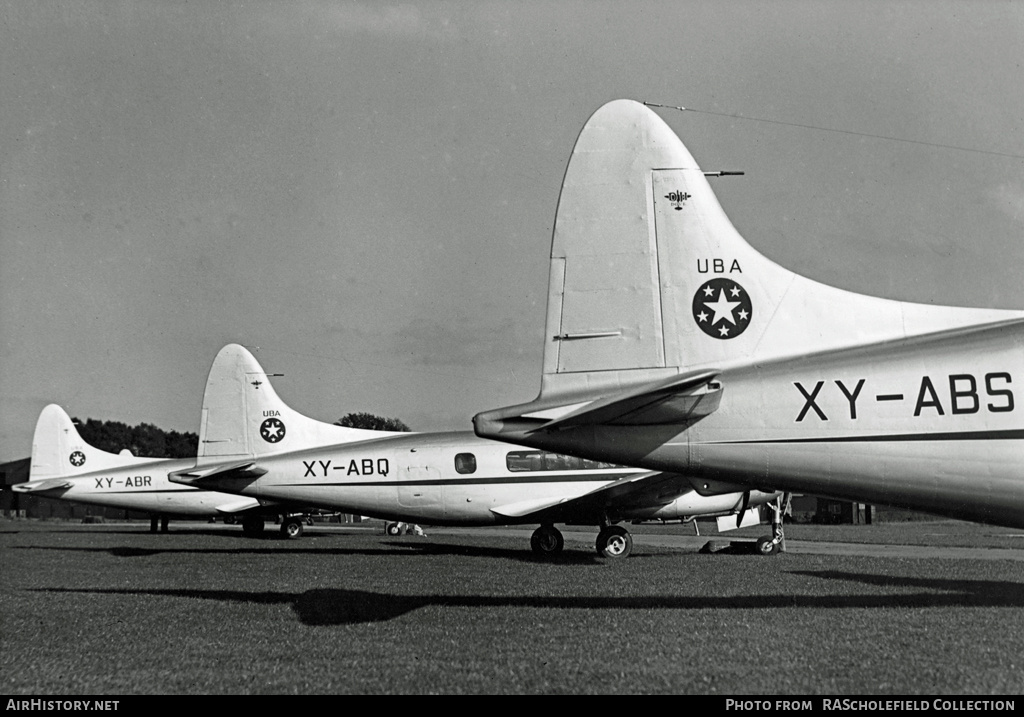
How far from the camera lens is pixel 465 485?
22953mm

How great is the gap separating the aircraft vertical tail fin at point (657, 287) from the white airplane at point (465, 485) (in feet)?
39.2

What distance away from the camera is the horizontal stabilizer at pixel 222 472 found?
78.0 feet

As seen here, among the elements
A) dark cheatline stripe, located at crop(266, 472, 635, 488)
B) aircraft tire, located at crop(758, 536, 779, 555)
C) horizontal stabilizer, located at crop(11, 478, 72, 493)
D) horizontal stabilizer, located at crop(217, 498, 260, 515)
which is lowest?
aircraft tire, located at crop(758, 536, 779, 555)

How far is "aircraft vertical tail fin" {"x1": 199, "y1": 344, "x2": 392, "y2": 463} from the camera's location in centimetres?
2667

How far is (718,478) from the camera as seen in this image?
30.8 feet

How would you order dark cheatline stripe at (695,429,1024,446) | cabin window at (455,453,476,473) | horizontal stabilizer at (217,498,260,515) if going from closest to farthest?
dark cheatline stripe at (695,429,1024,446) → cabin window at (455,453,476,473) → horizontal stabilizer at (217,498,260,515)

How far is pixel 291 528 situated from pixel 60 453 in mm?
10398

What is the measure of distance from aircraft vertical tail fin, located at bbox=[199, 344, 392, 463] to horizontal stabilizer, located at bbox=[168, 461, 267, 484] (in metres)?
1.06

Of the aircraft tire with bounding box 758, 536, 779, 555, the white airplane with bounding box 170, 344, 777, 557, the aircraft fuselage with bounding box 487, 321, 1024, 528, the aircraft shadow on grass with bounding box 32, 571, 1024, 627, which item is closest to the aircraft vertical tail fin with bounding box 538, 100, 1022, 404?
the aircraft fuselage with bounding box 487, 321, 1024, 528

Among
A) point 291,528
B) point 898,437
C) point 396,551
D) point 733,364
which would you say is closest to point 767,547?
point 396,551

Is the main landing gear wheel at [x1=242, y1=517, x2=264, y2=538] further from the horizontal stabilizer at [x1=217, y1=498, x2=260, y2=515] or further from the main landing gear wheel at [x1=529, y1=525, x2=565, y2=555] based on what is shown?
the main landing gear wheel at [x1=529, y1=525, x2=565, y2=555]

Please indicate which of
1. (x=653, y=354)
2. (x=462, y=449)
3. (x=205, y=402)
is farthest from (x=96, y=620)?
(x=205, y=402)

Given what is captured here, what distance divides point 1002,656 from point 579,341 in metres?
4.70

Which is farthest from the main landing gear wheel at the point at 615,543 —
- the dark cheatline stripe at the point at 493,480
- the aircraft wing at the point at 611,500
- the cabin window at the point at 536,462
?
the cabin window at the point at 536,462
